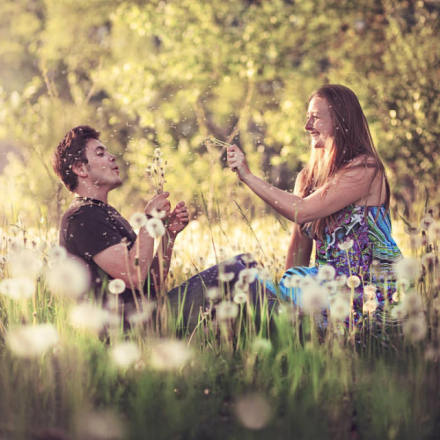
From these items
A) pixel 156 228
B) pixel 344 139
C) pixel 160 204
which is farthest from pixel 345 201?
pixel 156 228

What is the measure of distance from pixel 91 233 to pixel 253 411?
1302mm

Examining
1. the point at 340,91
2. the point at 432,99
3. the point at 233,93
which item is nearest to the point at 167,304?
the point at 340,91

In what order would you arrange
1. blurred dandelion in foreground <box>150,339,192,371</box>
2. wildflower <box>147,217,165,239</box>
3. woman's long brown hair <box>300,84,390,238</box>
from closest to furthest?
blurred dandelion in foreground <box>150,339,192,371</box>
wildflower <box>147,217,165,239</box>
woman's long brown hair <box>300,84,390,238</box>

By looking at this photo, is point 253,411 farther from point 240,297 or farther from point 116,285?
point 116,285

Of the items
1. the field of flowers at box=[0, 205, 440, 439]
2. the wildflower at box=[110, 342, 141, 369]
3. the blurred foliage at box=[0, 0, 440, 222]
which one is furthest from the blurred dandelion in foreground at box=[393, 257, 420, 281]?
the blurred foliage at box=[0, 0, 440, 222]

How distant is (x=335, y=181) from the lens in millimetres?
3350

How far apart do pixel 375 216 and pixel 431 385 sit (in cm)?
132

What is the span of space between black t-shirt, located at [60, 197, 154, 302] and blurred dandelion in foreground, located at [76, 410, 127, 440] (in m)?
0.99

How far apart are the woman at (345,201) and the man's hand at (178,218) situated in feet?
1.46

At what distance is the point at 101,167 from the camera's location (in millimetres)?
3375

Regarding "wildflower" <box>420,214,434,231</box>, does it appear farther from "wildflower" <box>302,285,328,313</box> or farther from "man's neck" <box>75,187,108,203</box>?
"man's neck" <box>75,187,108,203</box>

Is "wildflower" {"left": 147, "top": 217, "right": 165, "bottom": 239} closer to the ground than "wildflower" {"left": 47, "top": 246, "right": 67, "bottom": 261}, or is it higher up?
higher up

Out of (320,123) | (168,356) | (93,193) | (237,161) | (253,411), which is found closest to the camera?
(253,411)

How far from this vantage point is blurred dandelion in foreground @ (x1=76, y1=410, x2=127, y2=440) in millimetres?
Answer: 1997
